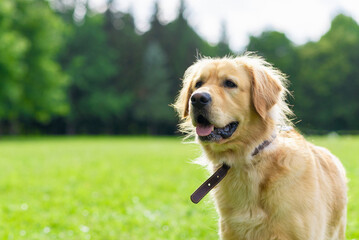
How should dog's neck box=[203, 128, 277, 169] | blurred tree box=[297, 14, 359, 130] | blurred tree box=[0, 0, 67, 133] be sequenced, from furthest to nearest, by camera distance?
blurred tree box=[297, 14, 359, 130] → blurred tree box=[0, 0, 67, 133] → dog's neck box=[203, 128, 277, 169]

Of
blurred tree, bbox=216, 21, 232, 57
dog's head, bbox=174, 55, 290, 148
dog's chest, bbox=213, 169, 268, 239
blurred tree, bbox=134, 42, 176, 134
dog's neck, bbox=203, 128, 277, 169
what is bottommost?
blurred tree, bbox=134, 42, 176, 134

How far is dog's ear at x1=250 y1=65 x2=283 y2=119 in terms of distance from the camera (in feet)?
11.9

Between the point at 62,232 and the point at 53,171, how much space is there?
294 inches

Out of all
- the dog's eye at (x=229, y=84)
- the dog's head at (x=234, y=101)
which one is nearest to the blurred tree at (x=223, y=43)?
the dog's head at (x=234, y=101)

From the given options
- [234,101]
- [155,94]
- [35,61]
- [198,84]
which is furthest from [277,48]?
[234,101]

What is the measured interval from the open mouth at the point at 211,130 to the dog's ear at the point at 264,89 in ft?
0.84

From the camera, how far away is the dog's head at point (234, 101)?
138 inches

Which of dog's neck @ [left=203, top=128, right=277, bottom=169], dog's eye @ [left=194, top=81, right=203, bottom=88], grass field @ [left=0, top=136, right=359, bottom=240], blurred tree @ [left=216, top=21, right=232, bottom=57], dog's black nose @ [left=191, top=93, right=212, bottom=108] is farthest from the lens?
blurred tree @ [left=216, top=21, right=232, bottom=57]

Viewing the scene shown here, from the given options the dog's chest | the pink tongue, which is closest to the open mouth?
the pink tongue

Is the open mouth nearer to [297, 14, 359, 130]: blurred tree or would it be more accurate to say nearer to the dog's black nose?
the dog's black nose

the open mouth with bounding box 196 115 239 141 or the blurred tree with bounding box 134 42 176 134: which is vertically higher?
the open mouth with bounding box 196 115 239 141

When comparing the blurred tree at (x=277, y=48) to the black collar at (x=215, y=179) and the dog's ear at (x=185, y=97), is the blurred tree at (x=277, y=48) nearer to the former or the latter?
the dog's ear at (x=185, y=97)

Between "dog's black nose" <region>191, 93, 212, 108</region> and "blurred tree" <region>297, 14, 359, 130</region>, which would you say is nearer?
"dog's black nose" <region>191, 93, 212, 108</region>

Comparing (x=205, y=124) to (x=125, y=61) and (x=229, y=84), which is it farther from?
(x=125, y=61)
